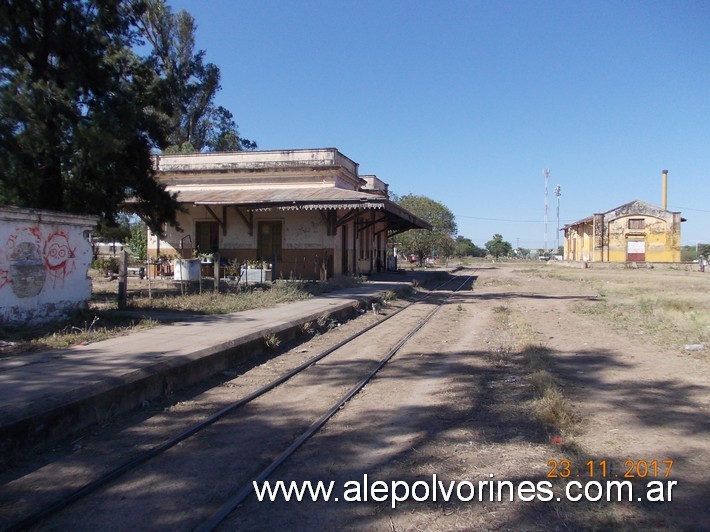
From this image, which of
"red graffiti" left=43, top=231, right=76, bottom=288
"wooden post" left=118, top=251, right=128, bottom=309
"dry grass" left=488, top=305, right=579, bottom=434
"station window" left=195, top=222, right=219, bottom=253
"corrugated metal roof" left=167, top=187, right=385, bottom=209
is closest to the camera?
"dry grass" left=488, top=305, right=579, bottom=434

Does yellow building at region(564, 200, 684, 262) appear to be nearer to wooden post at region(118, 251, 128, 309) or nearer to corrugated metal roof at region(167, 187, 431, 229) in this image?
corrugated metal roof at region(167, 187, 431, 229)

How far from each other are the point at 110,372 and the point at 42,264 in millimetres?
4233

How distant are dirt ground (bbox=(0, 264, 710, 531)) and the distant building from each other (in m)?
15.3

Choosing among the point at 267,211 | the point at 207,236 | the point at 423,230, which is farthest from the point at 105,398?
the point at 423,230

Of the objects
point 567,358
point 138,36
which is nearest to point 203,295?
point 138,36

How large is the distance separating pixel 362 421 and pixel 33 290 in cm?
674

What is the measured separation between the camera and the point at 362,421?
5.76 metres

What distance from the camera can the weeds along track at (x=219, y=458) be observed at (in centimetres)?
377

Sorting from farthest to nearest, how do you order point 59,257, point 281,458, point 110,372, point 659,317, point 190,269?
point 190,269, point 659,317, point 59,257, point 110,372, point 281,458

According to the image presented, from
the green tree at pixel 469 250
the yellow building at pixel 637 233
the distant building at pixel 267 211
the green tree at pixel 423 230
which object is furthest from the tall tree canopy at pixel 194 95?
the green tree at pixel 469 250

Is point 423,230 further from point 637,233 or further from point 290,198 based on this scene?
point 290,198

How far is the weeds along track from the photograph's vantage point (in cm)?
377

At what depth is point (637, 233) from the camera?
60250 millimetres

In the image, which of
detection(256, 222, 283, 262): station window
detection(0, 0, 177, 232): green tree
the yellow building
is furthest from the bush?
the yellow building
